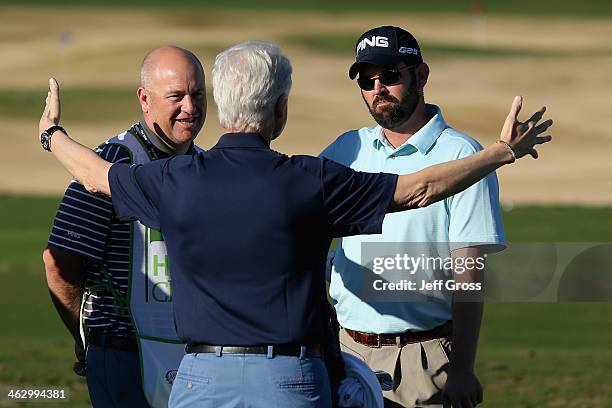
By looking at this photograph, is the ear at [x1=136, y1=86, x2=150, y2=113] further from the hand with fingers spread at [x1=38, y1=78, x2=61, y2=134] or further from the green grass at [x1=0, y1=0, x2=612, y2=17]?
the green grass at [x1=0, y1=0, x2=612, y2=17]

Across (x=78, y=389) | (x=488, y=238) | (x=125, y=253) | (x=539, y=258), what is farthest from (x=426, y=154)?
(x=539, y=258)

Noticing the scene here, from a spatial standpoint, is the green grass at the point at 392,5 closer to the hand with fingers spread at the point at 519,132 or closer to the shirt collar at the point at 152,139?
the shirt collar at the point at 152,139

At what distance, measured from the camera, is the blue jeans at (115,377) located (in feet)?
19.6

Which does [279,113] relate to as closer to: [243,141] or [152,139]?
[243,141]

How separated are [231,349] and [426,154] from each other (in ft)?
6.06

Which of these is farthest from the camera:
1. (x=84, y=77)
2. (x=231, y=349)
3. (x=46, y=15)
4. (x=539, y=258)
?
(x=46, y=15)

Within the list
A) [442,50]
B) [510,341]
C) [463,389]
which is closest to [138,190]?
[463,389]

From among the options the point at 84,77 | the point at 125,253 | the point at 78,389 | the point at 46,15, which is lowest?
the point at 78,389

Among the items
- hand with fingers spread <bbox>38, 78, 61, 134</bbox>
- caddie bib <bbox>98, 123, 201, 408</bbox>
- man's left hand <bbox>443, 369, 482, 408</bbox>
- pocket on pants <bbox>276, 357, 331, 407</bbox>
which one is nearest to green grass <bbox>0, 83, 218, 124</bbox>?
caddie bib <bbox>98, 123, 201, 408</bbox>

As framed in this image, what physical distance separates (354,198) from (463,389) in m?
1.43

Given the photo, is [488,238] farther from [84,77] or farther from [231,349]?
[84,77]

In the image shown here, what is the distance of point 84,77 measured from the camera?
166 feet

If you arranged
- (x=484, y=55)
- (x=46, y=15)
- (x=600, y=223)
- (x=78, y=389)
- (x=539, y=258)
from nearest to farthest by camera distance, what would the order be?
(x=78, y=389) → (x=539, y=258) → (x=600, y=223) → (x=484, y=55) → (x=46, y=15)

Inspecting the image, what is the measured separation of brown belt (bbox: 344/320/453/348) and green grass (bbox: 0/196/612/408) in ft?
14.1
